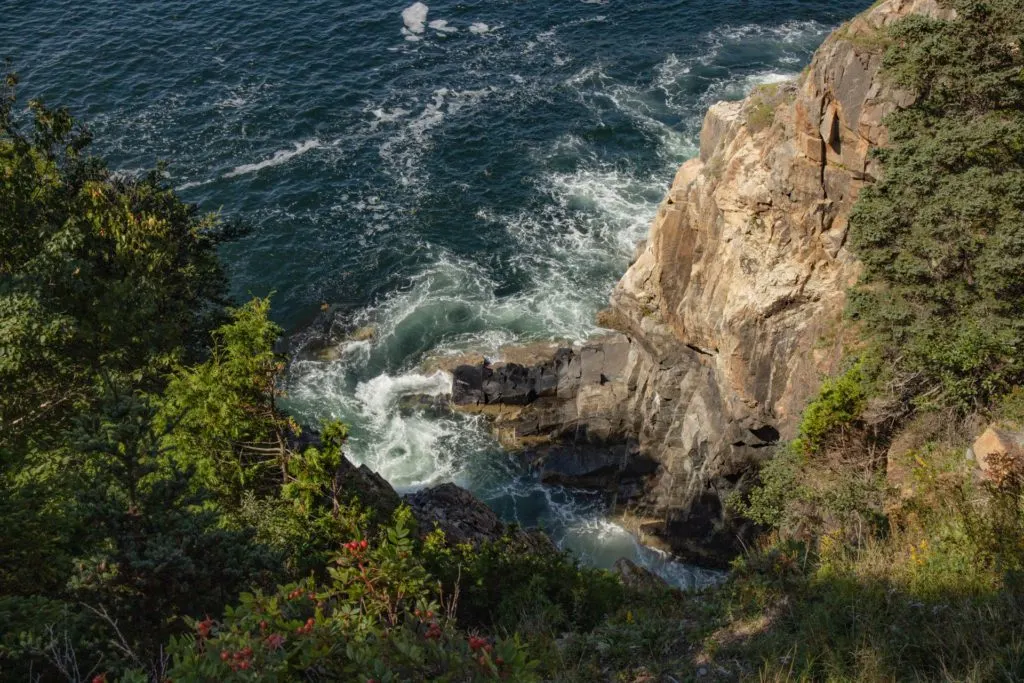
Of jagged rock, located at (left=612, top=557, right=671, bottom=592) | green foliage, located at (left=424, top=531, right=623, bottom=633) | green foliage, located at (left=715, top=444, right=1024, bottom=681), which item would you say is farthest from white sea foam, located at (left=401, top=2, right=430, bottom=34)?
green foliage, located at (left=715, top=444, right=1024, bottom=681)

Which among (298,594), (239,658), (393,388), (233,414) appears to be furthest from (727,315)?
(239,658)

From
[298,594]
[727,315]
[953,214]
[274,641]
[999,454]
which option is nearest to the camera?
[274,641]

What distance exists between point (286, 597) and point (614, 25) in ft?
219

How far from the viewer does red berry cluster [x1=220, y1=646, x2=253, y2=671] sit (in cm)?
923

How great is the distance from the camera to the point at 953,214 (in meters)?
22.7

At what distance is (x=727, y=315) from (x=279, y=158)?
1445 inches

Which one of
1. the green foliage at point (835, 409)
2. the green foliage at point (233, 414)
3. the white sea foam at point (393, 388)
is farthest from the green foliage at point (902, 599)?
the white sea foam at point (393, 388)

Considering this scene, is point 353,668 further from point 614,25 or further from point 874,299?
point 614,25

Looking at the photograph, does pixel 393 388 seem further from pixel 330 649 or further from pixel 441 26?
pixel 441 26

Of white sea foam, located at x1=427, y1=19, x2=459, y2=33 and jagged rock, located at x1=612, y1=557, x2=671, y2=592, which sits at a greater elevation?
white sea foam, located at x1=427, y1=19, x2=459, y2=33

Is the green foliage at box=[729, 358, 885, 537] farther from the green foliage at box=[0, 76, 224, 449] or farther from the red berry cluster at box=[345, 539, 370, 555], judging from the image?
the green foliage at box=[0, 76, 224, 449]

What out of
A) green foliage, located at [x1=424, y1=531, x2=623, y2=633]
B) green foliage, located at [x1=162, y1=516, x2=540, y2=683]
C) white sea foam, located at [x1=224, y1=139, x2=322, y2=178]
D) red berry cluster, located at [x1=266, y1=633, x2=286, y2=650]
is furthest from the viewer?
white sea foam, located at [x1=224, y1=139, x2=322, y2=178]

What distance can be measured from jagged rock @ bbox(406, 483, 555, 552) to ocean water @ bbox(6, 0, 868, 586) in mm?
5936

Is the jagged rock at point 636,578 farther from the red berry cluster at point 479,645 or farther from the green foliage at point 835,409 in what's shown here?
the red berry cluster at point 479,645
